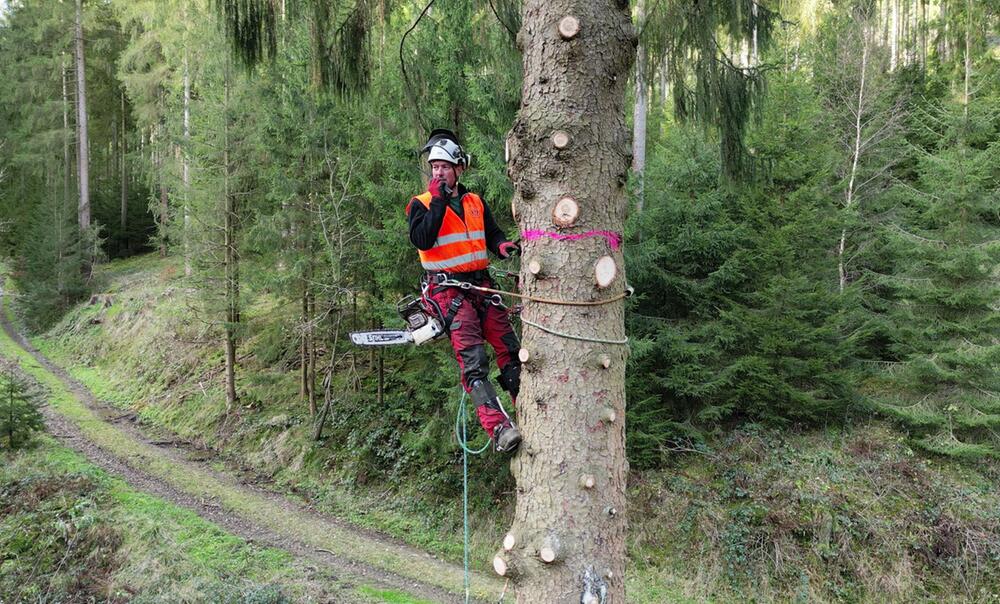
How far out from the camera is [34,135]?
22516mm

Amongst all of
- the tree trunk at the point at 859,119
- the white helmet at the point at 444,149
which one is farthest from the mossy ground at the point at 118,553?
the tree trunk at the point at 859,119

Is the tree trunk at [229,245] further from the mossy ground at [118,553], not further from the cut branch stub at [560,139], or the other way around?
the cut branch stub at [560,139]

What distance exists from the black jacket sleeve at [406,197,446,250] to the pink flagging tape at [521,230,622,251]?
0.89 meters

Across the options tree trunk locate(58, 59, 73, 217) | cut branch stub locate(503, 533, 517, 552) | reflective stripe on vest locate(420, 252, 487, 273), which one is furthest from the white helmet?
tree trunk locate(58, 59, 73, 217)

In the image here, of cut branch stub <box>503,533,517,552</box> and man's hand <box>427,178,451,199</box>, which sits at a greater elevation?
man's hand <box>427,178,451,199</box>

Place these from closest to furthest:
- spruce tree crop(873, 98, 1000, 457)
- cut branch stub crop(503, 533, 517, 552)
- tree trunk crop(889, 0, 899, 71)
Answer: cut branch stub crop(503, 533, 517, 552), spruce tree crop(873, 98, 1000, 457), tree trunk crop(889, 0, 899, 71)

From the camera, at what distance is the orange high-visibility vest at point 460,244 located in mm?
3441

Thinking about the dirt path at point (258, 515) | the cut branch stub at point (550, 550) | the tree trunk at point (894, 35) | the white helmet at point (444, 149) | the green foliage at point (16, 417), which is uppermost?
the tree trunk at point (894, 35)

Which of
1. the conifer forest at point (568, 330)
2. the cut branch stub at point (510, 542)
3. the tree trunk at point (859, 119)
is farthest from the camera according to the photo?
the tree trunk at point (859, 119)

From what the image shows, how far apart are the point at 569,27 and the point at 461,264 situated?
155 cm

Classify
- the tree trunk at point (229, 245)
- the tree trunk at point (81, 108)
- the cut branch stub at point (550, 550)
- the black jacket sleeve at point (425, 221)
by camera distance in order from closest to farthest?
the cut branch stub at point (550, 550) → the black jacket sleeve at point (425, 221) → the tree trunk at point (229, 245) → the tree trunk at point (81, 108)

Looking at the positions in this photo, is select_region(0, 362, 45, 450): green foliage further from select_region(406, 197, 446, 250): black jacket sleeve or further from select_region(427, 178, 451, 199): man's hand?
select_region(427, 178, 451, 199): man's hand

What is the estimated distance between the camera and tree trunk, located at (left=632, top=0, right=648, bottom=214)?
13.7 feet

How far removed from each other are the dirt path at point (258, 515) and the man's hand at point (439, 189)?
5.36m
